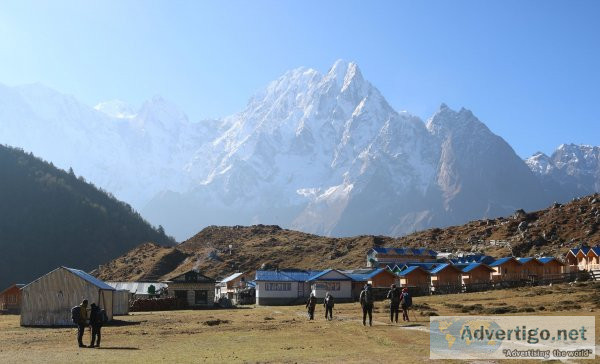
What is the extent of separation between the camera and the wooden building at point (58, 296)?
47281 mm

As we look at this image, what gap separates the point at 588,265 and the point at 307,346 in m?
72.5

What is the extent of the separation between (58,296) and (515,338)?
33.7m

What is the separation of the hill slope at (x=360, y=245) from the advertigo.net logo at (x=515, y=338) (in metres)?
78.9

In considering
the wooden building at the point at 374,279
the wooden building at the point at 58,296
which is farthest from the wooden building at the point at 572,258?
the wooden building at the point at 58,296

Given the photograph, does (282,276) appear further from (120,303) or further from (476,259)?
(120,303)

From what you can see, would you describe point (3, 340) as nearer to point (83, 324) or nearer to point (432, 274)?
point (83, 324)

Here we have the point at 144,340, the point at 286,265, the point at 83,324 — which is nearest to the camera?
the point at 83,324

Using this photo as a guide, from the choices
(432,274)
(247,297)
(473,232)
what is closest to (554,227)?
(473,232)

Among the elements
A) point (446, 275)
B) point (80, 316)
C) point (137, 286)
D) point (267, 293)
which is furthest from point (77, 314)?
point (137, 286)

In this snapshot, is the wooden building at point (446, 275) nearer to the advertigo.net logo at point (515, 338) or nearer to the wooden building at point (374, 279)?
the wooden building at point (374, 279)

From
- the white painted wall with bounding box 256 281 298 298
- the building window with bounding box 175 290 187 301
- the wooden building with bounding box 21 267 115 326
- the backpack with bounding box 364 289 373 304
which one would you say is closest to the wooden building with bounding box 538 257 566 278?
the white painted wall with bounding box 256 281 298 298

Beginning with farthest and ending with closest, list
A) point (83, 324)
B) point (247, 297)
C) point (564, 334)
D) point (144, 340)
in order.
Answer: point (247, 297) < point (144, 340) < point (83, 324) < point (564, 334)

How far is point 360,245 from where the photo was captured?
140750 millimetres

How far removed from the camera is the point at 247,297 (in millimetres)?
95250
